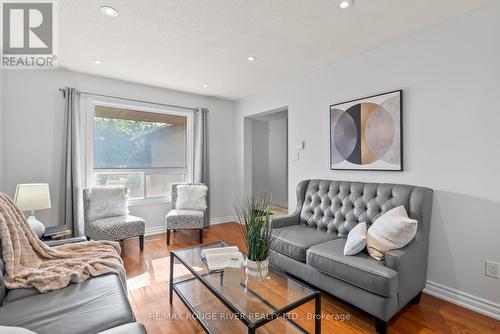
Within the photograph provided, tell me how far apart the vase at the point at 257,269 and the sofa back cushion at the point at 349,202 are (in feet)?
4.03

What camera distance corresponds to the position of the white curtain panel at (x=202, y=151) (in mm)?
4297

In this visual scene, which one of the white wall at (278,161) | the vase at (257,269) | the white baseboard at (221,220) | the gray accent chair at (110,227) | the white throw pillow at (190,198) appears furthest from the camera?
the white wall at (278,161)

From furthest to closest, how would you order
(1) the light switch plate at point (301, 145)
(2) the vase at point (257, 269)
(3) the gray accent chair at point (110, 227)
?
(1) the light switch plate at point (301, 145), (3) the gray accent chair at point (110, 227), (2) the vase at point (257, 269)

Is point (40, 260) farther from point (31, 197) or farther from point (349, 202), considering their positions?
point (349, 202)

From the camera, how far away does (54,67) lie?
122 inches

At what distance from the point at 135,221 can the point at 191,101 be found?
7.55 ft

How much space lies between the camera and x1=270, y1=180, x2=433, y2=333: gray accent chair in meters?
1.66

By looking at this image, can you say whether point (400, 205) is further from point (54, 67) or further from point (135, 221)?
point (54, 67)

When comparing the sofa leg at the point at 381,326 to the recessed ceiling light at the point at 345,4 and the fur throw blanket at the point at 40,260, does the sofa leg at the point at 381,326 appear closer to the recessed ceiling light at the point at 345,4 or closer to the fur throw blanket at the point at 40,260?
the fur throw blanket at the point at 40,260

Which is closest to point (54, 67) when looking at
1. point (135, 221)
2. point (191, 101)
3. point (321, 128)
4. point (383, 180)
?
point (191, 101)

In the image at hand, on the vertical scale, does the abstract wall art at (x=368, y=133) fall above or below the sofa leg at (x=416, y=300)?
above

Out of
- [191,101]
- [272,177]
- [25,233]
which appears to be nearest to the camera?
[25,233]

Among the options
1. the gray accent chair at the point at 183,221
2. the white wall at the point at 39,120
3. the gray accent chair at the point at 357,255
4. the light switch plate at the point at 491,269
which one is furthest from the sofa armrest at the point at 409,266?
the white wall at the point at 39,120

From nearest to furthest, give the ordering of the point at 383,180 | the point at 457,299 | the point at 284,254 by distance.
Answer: the point at 457,299
the point at 284,254
the point at 383,180
